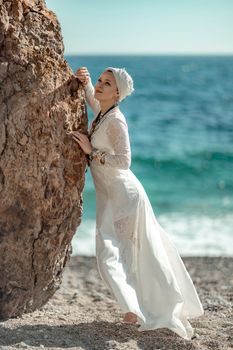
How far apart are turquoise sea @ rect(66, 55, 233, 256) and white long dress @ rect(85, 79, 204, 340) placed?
5146 millimetres

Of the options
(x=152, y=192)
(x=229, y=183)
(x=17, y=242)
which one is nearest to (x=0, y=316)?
(x=17, y=242)

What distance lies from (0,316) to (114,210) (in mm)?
1206

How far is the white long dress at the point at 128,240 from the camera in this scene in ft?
16.8

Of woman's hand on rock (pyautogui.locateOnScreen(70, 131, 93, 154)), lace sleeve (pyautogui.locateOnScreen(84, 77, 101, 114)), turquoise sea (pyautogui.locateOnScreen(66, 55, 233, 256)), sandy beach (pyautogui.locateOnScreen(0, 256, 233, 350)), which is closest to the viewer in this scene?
sandy beach (pyautogui.locateOnScreen(0, 256, 233, 350))

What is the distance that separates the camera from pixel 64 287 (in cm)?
771

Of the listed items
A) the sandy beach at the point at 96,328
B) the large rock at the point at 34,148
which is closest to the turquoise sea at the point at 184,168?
the sandy beach at the point at 96,328

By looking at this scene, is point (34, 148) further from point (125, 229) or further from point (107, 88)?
point (125, 229)

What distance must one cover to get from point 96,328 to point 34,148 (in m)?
1.48

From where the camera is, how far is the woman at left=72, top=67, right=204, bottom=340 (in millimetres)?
5109

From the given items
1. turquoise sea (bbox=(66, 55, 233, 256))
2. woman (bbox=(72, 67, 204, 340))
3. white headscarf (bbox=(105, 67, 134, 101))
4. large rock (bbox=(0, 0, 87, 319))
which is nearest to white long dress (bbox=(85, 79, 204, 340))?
woman (bbox=(72, 67, 204, 340))

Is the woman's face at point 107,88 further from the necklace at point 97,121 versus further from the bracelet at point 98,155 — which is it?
the bracelet at point 98,155

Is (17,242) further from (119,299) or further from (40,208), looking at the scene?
(119,299)

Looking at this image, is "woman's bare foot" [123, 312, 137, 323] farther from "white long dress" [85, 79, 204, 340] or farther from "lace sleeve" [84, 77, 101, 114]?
"lace sleeve" [84, 77, 101, 114]

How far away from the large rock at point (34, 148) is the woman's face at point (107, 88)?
0.55ft
